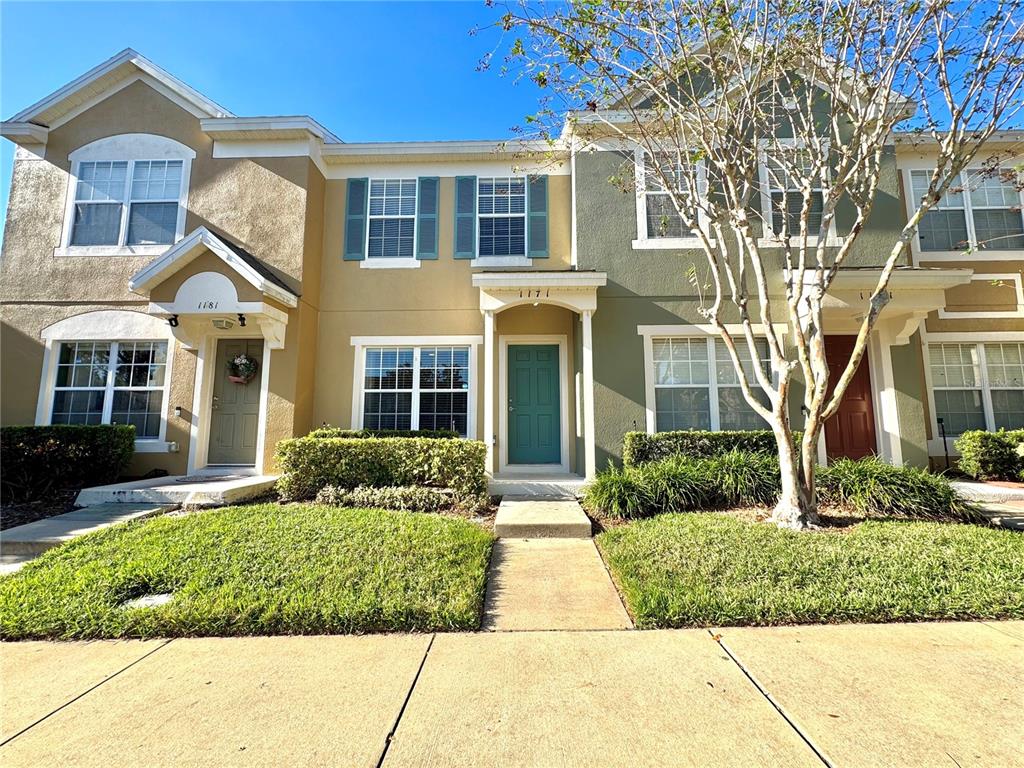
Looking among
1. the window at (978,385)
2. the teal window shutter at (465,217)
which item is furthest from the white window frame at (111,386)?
the window at (978,385)

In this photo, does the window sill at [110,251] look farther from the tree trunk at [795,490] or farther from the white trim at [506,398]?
the tree trunk at [795,490]

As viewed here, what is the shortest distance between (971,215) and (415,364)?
1133 centimetres

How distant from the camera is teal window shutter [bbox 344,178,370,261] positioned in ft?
30.6

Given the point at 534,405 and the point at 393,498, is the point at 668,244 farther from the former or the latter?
the point at 393,498

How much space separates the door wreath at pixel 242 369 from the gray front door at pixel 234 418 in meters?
0.08

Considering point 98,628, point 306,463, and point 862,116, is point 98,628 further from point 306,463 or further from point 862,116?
point 862,116

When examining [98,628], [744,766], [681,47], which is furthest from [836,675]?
[681,47]

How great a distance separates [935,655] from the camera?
2748 millimetres

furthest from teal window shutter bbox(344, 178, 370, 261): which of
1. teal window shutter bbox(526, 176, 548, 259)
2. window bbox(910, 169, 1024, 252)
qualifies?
window bbox(910, 169, 1024, 252)

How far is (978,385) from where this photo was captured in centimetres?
891

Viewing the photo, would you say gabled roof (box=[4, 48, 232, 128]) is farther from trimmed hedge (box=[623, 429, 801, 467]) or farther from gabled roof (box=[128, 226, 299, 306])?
trimmed hedge (box=[623, 429, 801, 467])

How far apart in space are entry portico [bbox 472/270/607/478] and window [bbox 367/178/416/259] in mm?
2087

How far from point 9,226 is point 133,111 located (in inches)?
127

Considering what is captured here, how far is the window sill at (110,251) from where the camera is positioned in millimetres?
8844
